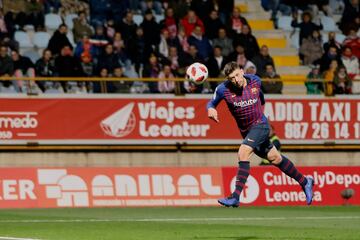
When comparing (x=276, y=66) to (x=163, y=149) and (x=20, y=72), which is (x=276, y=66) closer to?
(x=163, y=149)

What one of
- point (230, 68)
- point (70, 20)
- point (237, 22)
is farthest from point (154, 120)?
point (230, 68)

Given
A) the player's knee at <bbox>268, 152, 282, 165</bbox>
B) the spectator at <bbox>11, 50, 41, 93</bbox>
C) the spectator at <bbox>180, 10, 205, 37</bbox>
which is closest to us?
the player's knee at <bbox>268, 152, 282, 165</bbox>

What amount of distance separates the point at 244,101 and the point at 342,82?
42.4 ft

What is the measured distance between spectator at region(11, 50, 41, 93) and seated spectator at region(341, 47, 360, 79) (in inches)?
352

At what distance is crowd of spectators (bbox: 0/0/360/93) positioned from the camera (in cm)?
2677

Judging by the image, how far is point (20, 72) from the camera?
26.5 meters

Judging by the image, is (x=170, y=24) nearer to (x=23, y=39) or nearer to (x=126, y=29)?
(x=126, y=29)

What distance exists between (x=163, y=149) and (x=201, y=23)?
14.1ft

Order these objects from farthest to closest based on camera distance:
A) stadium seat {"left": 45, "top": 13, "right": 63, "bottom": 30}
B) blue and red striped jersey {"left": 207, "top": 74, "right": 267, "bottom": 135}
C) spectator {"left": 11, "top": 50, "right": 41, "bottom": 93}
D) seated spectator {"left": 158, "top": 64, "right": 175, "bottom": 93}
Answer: stadium seat {"left": 45, "top": 13, "right": 63, "bottom": 30}
seated spectator {"left": 158, "top": 64, "right": 175, "bottom": 93}
spectator {"left": 11, "top": 50, "right": 41, "bottom": 93}
blue and red striped jersey {"left": 207, "top": 74, "right": 267, "bottom": 135}

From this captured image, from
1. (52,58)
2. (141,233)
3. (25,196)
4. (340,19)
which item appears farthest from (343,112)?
(141,233)

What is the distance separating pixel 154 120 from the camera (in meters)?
27.5

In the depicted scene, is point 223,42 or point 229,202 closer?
point 229,202

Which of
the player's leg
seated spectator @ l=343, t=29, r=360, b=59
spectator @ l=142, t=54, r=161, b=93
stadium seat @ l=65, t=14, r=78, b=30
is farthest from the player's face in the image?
seated spectator @ l=343, t=29, r=360, b=59

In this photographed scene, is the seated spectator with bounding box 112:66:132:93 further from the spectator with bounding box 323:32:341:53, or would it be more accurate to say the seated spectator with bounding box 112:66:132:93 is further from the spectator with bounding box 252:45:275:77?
the spectator with bounding box 323:32:341:53
